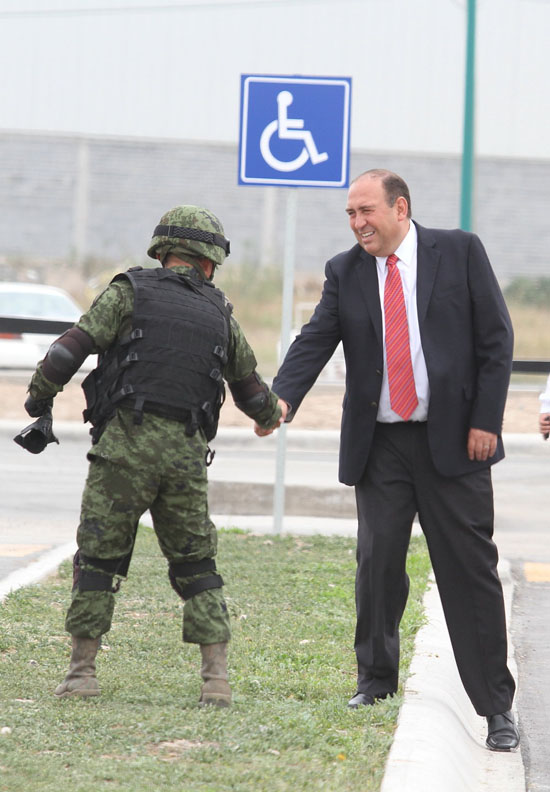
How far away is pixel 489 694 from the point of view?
475 centimetres

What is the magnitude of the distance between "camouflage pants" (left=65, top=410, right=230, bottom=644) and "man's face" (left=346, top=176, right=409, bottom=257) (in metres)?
0.91

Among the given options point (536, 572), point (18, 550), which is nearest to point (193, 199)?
point (18, 550)

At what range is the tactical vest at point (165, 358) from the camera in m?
4.49

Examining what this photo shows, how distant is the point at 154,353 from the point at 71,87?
1197 inches

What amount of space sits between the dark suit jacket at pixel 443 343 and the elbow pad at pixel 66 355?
37.6 inches

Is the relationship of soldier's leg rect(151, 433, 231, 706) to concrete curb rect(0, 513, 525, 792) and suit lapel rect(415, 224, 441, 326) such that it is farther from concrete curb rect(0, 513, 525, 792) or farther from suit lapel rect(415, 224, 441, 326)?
suit lapel rect(415, 224, 441, 326)

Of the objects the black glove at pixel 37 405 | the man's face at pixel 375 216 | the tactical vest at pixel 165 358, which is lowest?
the black glove at pixel 37 405

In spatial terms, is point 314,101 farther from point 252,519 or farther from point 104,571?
point 104,571

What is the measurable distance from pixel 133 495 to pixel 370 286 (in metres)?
1.12

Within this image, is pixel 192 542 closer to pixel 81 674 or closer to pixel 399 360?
pixel 81 674

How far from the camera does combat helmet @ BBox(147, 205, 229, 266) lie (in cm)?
462

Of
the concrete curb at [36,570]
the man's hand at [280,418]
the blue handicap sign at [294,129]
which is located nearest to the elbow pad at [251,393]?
the man's hand at [280,418]

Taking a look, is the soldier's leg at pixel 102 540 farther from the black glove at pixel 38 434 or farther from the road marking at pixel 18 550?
the road marking at pixel 18 550

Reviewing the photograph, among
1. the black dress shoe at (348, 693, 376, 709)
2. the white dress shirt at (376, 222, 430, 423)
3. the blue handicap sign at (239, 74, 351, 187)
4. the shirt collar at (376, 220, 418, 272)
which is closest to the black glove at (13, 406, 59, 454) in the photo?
the white dress shirt at (376, 222, 430, 423)
